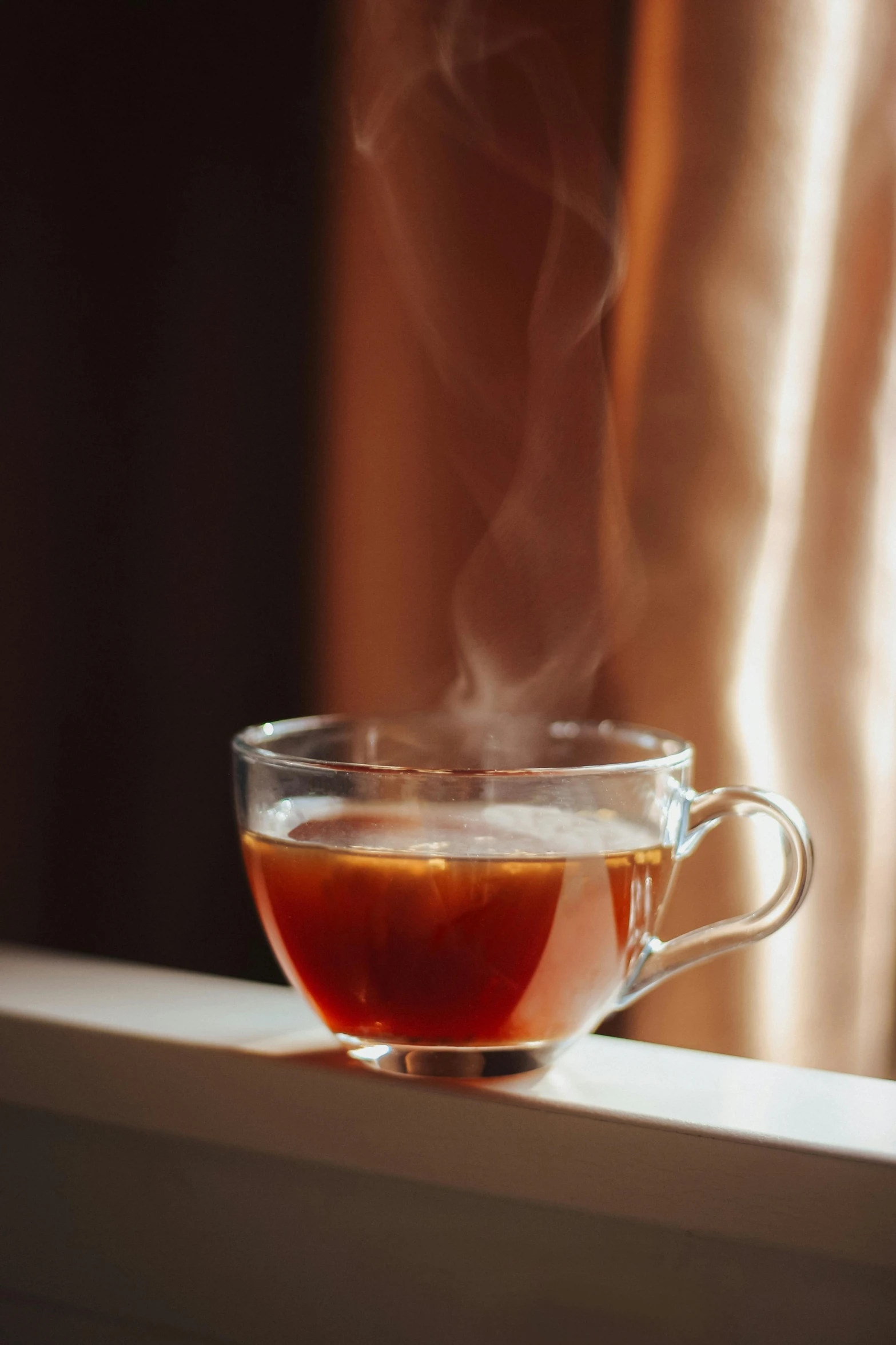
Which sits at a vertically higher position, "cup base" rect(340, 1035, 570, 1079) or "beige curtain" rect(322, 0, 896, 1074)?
"beige curtain" rect(322, 0, 896, 1074)

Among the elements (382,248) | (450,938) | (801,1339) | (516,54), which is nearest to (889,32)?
(516,54)

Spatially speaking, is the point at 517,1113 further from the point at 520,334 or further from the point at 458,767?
the point at 520,334

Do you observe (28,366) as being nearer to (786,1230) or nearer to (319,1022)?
(319,1022)

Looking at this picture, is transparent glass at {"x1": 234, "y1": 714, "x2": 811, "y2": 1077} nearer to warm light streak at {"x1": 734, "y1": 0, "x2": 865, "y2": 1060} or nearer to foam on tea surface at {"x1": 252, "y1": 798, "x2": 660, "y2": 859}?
foam on tea surface at {"x1": 252, "y1": 798, "x2": 660, "y2": 859}

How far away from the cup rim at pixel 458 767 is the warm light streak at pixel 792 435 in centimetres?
8

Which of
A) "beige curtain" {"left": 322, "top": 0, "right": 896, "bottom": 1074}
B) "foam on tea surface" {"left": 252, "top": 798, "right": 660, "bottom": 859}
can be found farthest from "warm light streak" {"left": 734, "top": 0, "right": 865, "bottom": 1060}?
"foam on tea surface" {"left": 252, "top": 798, "right": 660, "bottom": 859}

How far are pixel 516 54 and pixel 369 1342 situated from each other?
29.7 inches

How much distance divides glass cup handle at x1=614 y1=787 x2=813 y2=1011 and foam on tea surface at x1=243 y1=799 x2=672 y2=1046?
34mm

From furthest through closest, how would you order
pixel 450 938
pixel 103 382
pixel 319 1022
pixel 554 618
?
pixel 103 382
pixel 554 618
pixel 319 1022
pixel 450 938

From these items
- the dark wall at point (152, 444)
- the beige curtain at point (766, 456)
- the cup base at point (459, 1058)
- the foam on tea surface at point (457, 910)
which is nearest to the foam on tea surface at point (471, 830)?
the foam on tea surface at point (457, 910)

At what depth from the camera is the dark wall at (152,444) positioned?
89cm

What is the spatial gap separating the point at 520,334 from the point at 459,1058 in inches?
18.6

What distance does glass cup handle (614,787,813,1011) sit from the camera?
1.90 feet

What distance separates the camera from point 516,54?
0.79 meters
